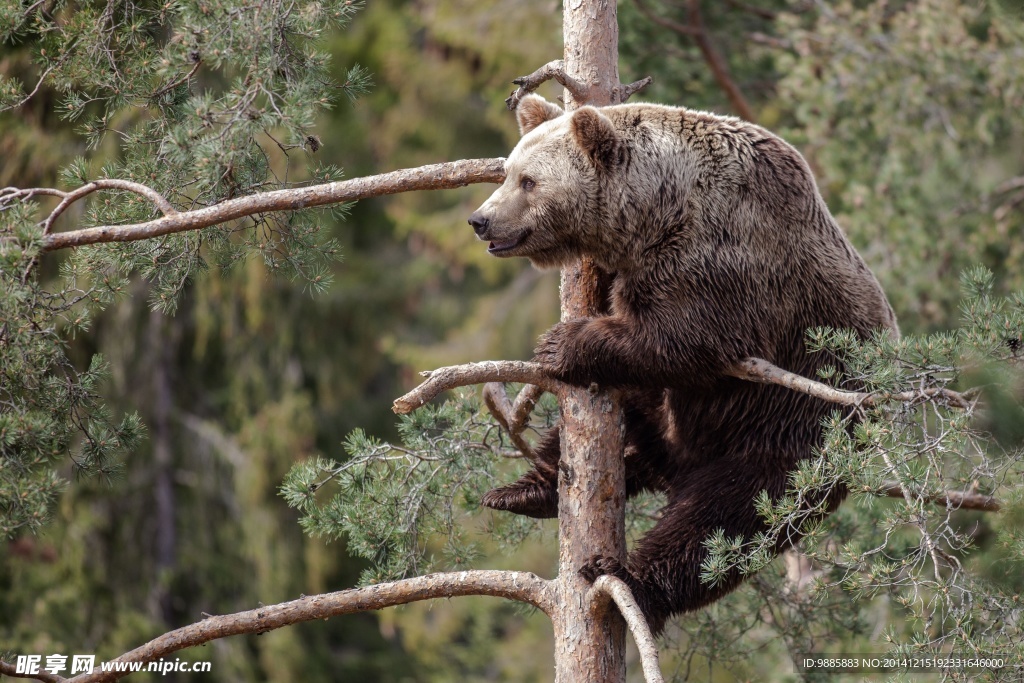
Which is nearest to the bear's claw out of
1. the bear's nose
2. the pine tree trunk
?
the pine tree trunk

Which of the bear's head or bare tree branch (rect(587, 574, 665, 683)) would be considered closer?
bare tree branch (rect(587, 574, 665, 683))

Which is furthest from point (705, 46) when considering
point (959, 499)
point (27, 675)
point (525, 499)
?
point (27, 675)

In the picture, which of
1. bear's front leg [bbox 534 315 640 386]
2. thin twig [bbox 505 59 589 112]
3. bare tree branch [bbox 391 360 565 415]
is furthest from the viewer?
thin twig [bbox 505 59 589 112]

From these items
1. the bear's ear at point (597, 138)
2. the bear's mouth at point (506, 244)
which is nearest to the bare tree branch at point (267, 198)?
the bear's mouth at point (506, 244)

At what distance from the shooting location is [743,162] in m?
4.44

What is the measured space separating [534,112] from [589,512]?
186 cm

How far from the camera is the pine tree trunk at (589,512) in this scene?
4.00 meters

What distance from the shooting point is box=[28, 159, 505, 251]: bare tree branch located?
12.1 ft

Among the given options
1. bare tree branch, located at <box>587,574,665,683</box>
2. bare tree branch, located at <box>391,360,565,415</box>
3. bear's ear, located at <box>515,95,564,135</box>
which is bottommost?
bare tree branch, located at <box>587,574,665,683</box>

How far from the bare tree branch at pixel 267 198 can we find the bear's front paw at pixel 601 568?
5.17 ft

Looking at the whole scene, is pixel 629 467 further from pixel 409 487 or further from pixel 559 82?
pixel 559 82

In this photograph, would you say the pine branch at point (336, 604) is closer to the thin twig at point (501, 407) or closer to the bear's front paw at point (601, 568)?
the bear's front paw at point (601, 568)

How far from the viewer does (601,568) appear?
13.3 feet

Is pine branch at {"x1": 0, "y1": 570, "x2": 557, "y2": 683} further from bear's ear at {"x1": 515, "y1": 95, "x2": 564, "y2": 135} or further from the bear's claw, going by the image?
bear's ear at {"x1": 515, "y1": 95, "x2": 564, "y2": 135}
